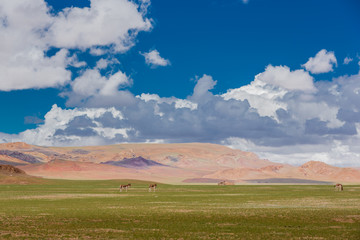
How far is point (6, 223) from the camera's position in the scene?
35000 millimetres

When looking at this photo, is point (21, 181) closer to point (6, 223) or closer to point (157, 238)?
point (6, 223)

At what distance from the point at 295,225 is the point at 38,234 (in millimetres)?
18648

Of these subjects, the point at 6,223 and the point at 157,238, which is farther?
the point at 6,223

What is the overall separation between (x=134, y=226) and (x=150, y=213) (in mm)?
9538

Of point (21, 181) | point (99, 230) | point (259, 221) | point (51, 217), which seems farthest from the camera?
point (21, 181)

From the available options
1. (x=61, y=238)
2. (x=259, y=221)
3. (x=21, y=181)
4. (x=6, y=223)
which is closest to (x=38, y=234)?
(x=61, y=238)

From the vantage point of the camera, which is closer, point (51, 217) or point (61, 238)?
point (61, 238)

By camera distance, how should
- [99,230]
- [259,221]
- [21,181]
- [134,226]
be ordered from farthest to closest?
1. [21,181]
2. [259,221]
3. [134,226]
4. [99,230]

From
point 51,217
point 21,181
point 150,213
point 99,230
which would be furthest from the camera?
point 21,181

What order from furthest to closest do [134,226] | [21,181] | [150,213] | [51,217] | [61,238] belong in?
1. [21,181]
2. [150,213]
3. [51,217]
4. [134,226]
5. [61,238]

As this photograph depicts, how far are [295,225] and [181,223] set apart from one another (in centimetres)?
874

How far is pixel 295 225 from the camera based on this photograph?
112 feet

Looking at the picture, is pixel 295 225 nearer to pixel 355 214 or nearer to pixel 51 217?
pixel 355 214

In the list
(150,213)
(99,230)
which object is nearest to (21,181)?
(150,213)
